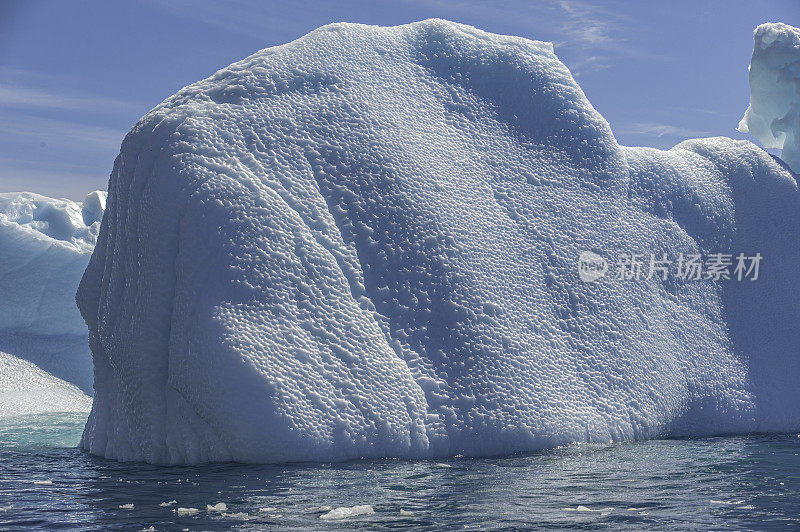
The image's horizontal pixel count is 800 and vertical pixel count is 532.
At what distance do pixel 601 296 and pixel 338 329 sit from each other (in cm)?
320

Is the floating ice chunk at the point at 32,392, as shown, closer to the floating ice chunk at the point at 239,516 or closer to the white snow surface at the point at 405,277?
the white snow surface at the point at 405,277

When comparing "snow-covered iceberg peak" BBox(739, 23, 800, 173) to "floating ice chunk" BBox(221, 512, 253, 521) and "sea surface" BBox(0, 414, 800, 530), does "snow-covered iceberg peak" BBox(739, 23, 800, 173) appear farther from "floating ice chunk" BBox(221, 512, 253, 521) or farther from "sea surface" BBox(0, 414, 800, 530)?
"floating ice chunk" BBox(221, 512, 253, 521)

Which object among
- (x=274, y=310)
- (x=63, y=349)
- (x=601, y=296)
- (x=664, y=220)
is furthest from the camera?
(x=63, y=349)

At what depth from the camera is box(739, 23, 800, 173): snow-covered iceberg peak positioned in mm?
11938

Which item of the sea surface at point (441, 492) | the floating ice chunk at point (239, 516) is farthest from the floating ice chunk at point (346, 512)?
the floating ice chunk at point (239, 516)

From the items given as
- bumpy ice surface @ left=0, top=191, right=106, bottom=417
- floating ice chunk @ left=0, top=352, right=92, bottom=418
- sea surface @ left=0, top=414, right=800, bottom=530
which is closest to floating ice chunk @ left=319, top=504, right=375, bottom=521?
sea surface @ left=0, top=414, right=800, bottom=530

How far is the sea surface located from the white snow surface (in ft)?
1.61

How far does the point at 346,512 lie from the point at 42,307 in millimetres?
14503

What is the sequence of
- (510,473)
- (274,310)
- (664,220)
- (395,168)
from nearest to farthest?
(510,473)
(274,310)
(395,168)
(664,220)

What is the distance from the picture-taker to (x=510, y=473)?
6.29 m

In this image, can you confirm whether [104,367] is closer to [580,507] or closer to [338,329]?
[338,329]

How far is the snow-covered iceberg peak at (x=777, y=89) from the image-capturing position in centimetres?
1194

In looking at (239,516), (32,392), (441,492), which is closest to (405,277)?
(441,492)

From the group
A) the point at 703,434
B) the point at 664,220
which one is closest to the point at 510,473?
the point at 703,434
